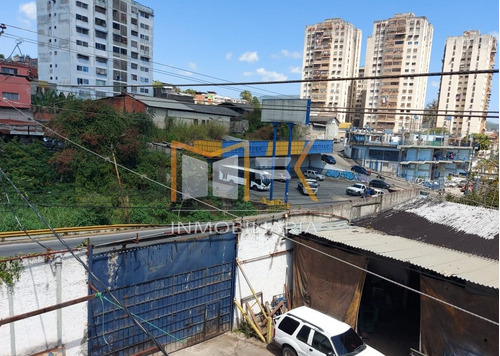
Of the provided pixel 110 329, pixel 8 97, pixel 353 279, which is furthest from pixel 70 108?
pixel 353 279

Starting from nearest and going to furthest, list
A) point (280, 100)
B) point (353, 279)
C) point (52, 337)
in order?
point (52, 337), point (353, 279), point (280, 100)

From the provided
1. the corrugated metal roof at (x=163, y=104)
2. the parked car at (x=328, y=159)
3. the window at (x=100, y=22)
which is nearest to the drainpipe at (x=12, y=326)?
the corrugated metal roof at (x=163, y=104)

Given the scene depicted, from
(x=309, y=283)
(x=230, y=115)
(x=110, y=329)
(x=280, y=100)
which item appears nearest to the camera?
(x=110, y=329)

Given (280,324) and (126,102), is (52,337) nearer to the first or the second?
(280,324)

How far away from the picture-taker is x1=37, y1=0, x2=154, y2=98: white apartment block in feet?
155

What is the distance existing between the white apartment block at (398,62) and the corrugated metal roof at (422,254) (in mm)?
69163

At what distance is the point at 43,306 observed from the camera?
6.27 meters

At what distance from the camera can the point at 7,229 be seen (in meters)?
13.5

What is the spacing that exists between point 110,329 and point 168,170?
651 inches

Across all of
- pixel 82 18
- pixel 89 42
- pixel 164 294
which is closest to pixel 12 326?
pixel 164 294

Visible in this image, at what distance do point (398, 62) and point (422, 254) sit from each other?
78351 millimetres

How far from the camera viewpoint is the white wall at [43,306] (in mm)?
5961

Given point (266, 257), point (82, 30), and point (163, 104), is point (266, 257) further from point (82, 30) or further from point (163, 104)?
point (82, 30)

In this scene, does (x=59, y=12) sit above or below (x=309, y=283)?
above
